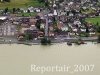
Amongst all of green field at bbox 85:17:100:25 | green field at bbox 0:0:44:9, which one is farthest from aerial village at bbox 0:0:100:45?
green field at bbox 0:0:44:9

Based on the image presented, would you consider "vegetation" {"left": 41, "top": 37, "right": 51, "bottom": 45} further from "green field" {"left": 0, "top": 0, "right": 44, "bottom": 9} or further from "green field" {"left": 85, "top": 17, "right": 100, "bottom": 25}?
"green field" {"left": 0, "top": 0, "right": 44, "bottom": 9}

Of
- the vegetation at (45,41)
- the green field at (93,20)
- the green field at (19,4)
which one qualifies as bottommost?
the vegetation at (45,41)

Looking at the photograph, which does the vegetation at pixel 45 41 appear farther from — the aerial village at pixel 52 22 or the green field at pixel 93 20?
the green field at pixel 93 20

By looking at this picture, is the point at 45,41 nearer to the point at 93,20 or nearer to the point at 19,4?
the point at 93,20

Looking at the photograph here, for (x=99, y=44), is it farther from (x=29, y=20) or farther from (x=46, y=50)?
(x=29, y=20)

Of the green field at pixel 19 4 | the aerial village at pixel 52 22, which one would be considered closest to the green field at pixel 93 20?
the aerial village at pixel 52 22

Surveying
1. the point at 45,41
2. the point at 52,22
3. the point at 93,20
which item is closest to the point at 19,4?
the point at 52,22

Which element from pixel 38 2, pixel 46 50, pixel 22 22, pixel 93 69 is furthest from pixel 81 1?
pixel 93 69

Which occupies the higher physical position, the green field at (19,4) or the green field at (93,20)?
the green field at (19,4)

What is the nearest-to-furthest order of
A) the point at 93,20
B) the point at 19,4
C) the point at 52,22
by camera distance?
1. the point at 52,22
2. the point at 93,20
3. the point at 19,4
